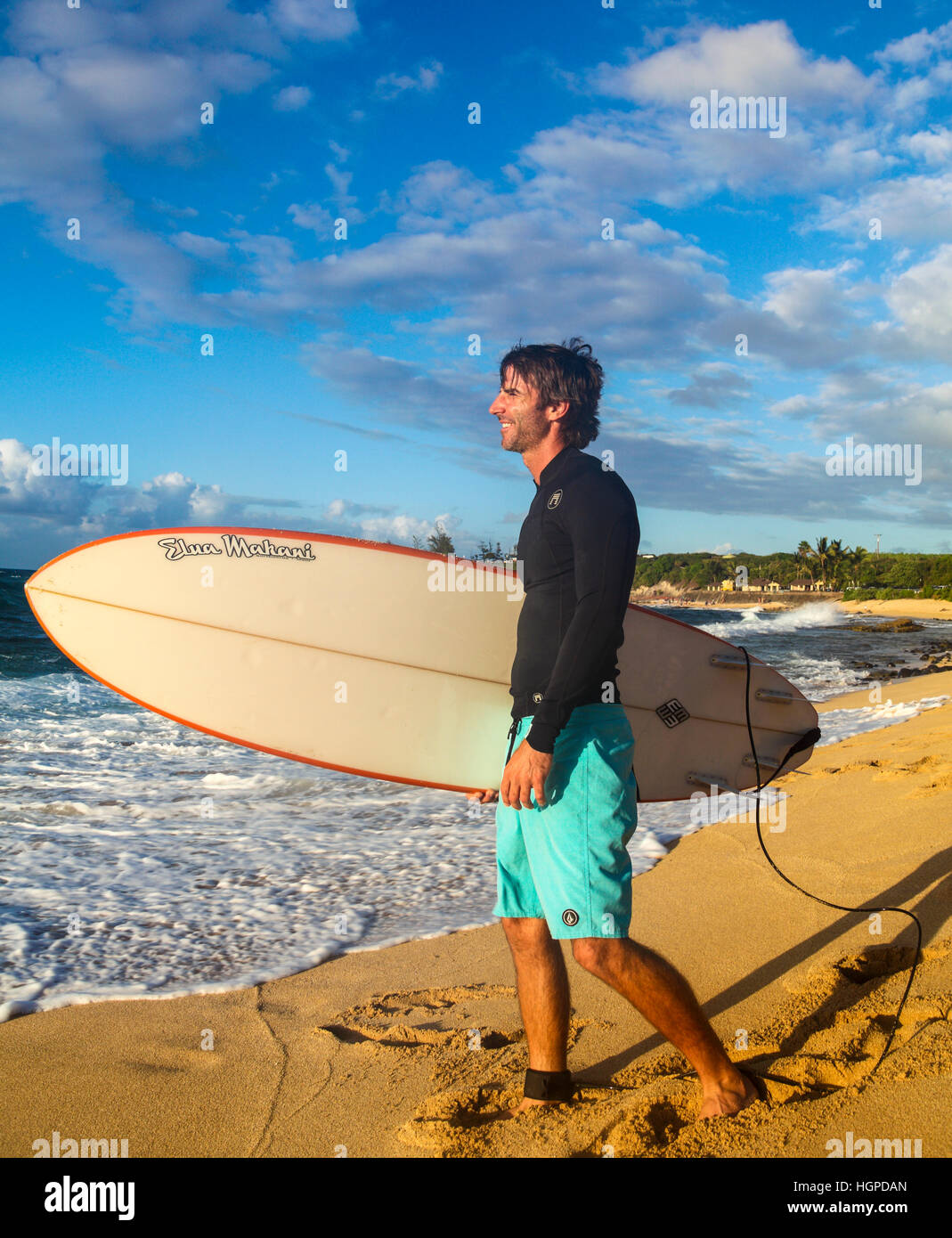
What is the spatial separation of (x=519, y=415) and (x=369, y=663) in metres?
1.39

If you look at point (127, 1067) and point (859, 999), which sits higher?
point (859, 999)

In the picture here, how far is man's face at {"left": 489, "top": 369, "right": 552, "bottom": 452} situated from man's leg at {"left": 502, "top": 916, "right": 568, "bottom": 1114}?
47.6 inches

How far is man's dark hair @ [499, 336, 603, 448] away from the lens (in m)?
2.04

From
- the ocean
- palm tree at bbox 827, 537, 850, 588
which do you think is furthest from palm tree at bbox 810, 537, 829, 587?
the ocean

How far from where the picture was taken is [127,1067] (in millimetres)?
2230

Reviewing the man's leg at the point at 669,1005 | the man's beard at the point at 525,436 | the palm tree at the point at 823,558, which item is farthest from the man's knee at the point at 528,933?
the palm tree at the point at 823,558

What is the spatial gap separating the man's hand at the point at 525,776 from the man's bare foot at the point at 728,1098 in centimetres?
74

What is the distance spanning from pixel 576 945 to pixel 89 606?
103 inches

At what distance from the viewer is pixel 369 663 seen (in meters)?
3.14

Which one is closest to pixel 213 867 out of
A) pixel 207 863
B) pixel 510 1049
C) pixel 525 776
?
pixel 207 863

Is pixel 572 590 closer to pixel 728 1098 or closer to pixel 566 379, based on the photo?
pixel 566 379

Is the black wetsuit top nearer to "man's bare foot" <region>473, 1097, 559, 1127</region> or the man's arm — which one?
the man's arm
